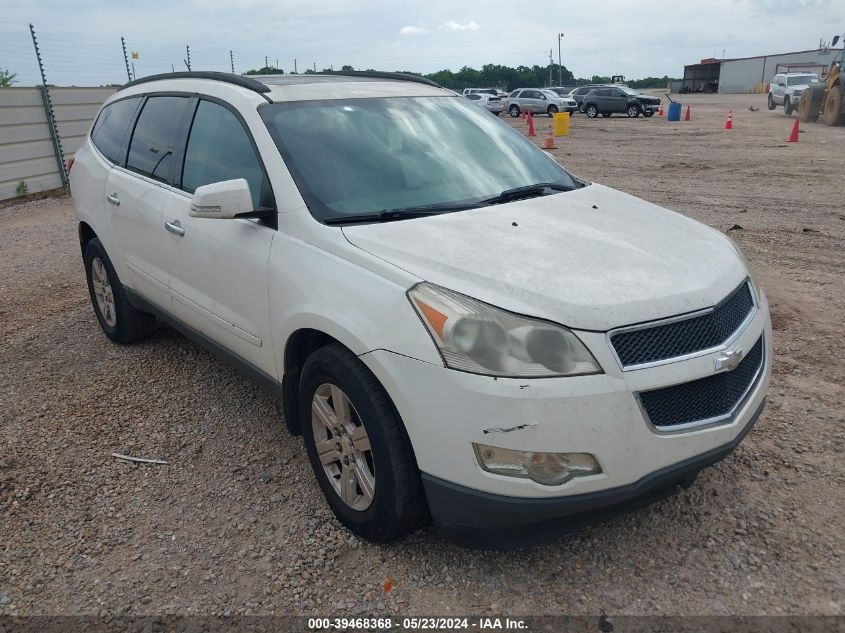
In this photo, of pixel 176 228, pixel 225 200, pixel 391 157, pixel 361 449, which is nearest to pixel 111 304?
pixel 176 228

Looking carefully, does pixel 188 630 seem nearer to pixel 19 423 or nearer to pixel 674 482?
pixel 674 482

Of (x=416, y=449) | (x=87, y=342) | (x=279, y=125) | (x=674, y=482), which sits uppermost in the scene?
(x=279, y=125)

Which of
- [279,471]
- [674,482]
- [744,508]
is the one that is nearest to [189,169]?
[279,471]

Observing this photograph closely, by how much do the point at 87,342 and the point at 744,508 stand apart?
4.68 meters

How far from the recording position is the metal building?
65.7m

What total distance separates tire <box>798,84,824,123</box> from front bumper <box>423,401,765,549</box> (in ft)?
84.8

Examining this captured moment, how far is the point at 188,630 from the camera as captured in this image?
2412 millimetres

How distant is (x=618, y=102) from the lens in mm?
33156

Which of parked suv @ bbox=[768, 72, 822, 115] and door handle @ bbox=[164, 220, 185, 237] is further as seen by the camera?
parked suv @ bbox=[768, 72, 822, 115]

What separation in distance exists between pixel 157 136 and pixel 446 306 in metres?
2.74

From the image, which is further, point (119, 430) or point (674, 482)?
point (119, 430)

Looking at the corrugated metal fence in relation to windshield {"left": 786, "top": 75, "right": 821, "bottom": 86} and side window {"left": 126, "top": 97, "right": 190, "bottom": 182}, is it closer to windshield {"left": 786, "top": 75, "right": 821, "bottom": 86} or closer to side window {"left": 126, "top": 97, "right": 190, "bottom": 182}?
side window {"left": 126, "top": 97, "right": 190, "bottom": 182}

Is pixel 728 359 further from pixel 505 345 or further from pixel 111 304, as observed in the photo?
pixel 111 304

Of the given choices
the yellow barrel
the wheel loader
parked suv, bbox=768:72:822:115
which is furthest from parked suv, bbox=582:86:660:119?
the yellow barrel
